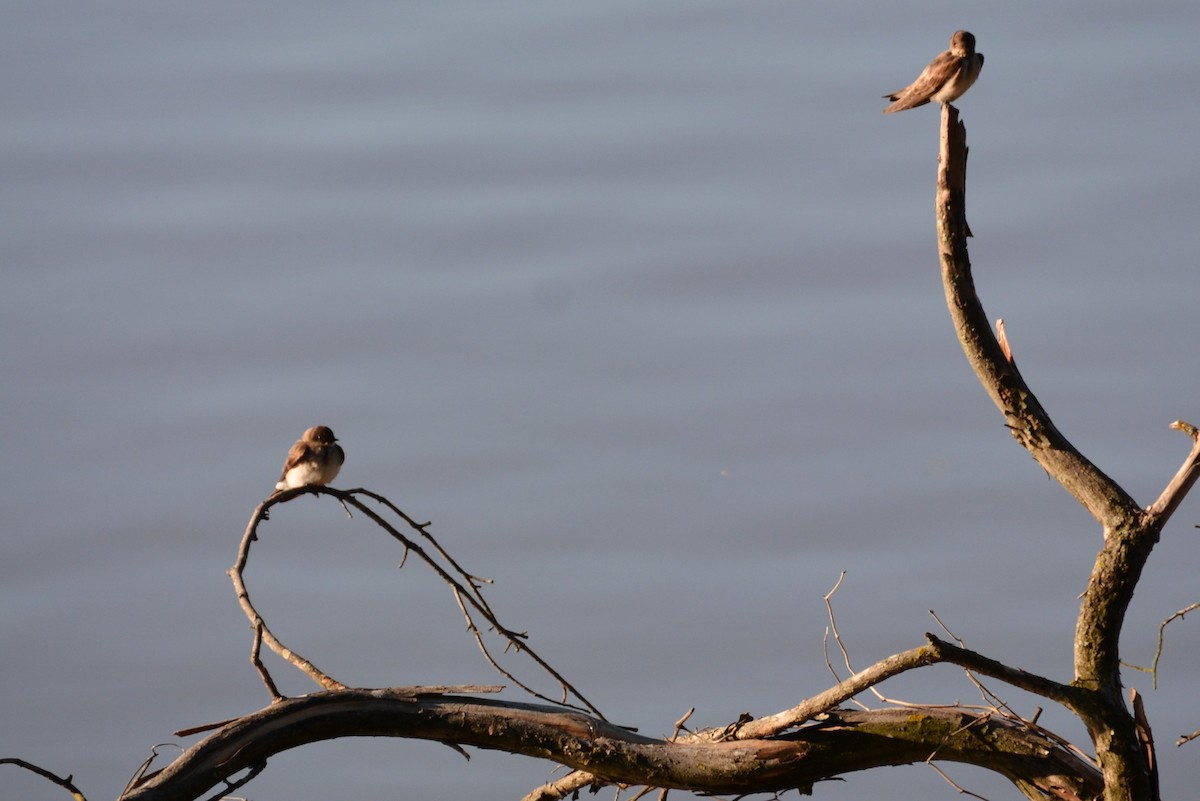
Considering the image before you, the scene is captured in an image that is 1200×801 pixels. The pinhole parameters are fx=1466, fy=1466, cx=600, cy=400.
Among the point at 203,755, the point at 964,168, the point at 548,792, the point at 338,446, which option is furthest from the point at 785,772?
the point at 338,446

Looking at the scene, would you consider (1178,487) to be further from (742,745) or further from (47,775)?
(47,775)

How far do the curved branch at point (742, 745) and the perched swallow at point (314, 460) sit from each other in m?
2.52

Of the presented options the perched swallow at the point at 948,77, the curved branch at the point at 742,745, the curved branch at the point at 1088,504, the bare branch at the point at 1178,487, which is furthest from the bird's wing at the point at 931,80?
the curved branch at the point at 742,745

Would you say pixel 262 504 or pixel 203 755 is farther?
pixel 262 504

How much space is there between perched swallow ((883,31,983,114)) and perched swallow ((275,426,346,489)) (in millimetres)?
3027

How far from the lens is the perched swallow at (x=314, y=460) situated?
687 centimetres

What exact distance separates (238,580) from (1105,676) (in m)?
2.79

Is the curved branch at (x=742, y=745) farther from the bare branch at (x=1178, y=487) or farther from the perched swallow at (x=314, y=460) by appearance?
the perched swallow at (x=314, y=460)

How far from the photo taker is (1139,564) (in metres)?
4.84

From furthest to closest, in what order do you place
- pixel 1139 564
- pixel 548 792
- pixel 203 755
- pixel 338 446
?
pixel 338 446
pixel 548 792
pixel 1139 564
pixel 203 755

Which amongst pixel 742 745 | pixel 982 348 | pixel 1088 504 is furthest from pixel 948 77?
pixel 742 745

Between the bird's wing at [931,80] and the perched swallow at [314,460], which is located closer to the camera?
the bird's wing at [931,80]

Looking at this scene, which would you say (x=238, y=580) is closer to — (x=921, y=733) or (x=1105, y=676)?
(x=921, y=733)

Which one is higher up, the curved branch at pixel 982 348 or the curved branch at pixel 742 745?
the curved branch at pixel 982 348
